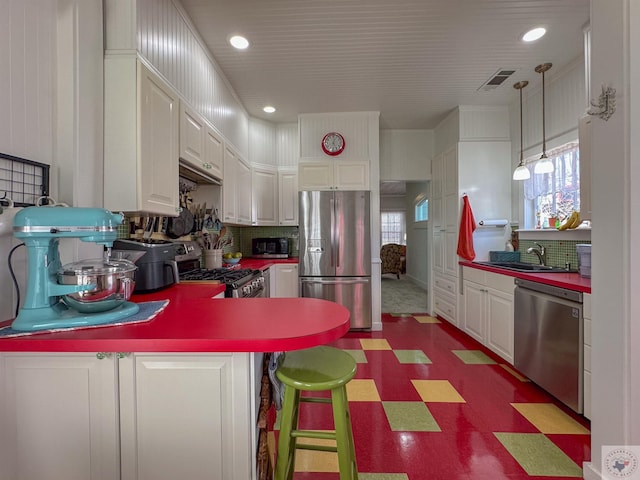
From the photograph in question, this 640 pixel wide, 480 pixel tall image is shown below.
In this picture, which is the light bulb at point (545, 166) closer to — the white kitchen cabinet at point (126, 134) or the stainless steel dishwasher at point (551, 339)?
the stainless steel dishwasher at point (551, 339)

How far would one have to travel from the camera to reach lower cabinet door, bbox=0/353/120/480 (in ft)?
2.81

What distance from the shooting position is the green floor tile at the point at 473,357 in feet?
8.68

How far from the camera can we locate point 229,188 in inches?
112

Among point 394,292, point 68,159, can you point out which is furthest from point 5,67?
point 394,292

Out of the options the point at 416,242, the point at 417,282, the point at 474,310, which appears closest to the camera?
the point at 474,310

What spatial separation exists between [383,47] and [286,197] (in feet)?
7.14

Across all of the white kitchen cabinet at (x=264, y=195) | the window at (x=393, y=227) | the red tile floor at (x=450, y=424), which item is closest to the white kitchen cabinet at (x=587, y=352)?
the red tile floor at (x=450, y=424)

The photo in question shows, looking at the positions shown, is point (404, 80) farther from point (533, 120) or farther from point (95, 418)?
point (95, 418)

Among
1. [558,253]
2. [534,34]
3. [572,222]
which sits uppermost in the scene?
[534,34]

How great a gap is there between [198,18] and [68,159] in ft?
5.06

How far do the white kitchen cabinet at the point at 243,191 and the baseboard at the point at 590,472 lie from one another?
10.2ft

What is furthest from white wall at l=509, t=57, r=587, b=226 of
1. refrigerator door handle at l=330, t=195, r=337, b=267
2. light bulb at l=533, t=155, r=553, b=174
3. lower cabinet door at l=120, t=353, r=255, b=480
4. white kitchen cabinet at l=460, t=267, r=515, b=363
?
lower cabinet door at l=120, t=353, r=255, b=480

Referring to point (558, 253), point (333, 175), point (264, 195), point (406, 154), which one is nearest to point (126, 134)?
point (264, 195)

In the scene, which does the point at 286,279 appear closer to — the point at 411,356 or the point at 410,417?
the point at 411,356
